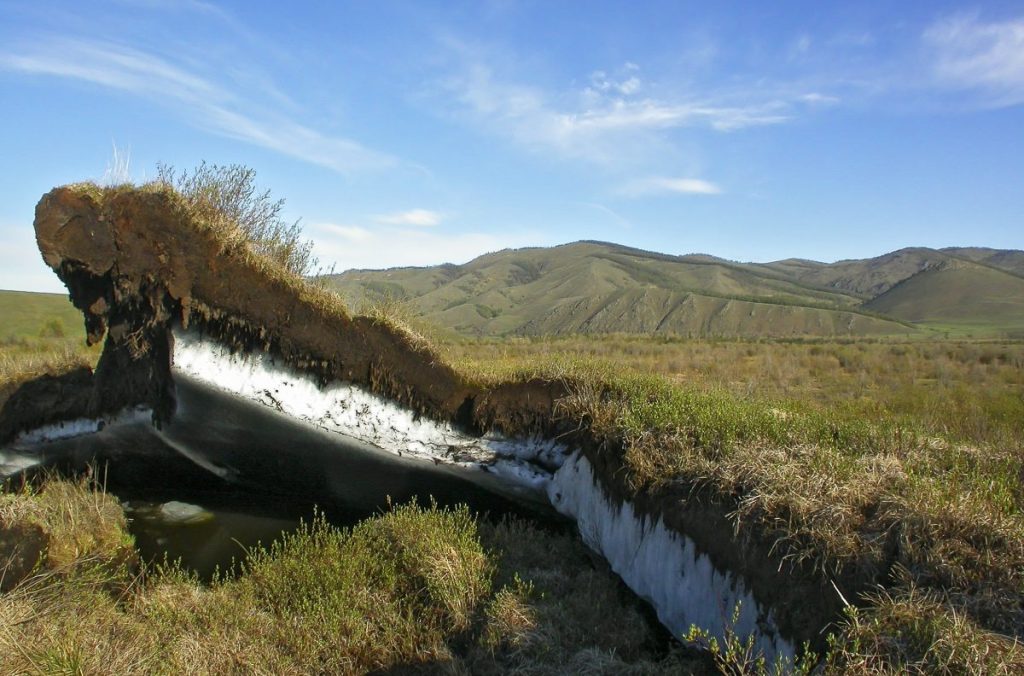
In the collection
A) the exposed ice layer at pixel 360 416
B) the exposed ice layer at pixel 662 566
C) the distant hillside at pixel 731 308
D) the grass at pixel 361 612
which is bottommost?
the grass at pixel 361 612

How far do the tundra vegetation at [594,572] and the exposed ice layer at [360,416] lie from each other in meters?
0.90

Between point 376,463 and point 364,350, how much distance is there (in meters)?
1.71

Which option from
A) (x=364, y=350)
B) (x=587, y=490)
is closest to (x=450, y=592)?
(x=587, y=490)

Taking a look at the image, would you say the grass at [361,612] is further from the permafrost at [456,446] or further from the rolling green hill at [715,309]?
the rolling green hill at [715,309]

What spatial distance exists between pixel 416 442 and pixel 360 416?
88 cm

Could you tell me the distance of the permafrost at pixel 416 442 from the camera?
7945 mm

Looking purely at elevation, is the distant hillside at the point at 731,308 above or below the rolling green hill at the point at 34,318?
above

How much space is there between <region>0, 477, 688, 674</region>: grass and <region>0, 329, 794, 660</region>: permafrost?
53 centimetres

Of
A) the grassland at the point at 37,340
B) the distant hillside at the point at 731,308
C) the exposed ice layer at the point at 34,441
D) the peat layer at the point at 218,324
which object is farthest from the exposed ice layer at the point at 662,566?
the distant hillside at the point at 731,308

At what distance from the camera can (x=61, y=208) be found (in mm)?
8180

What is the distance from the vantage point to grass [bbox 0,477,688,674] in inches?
214

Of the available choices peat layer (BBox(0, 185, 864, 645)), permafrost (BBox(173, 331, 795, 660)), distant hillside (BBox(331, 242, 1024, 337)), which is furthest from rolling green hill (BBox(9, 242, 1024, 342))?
permafrost (BBox(173, 331, 795, 660))

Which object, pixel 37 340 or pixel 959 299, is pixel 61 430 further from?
pixel 959 299

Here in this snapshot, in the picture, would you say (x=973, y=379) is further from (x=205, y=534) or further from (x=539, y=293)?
(x=539, y=293)
